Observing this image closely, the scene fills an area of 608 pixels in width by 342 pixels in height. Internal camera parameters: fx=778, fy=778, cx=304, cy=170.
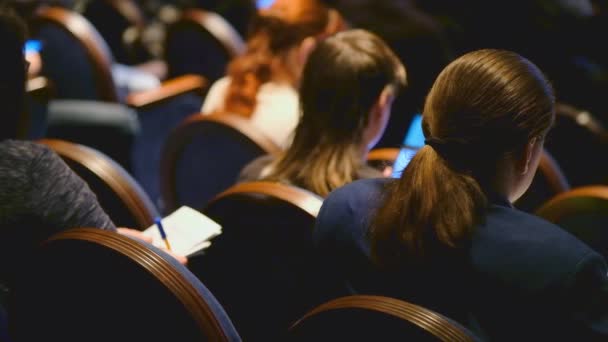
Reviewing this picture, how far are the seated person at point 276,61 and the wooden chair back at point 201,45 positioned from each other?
0.61 m

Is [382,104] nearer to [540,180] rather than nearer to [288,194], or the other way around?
[288,194]

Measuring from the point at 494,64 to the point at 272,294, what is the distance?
625 millimetres

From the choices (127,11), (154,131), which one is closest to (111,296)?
(154,131)

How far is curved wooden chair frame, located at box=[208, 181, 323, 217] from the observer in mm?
1380

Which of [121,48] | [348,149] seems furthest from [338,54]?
[121,48]

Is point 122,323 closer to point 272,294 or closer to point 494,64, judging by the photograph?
point 272,294

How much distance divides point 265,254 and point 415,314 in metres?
0.53

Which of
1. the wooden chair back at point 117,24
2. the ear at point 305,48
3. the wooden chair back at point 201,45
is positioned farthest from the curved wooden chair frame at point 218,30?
the ear at point 305,48

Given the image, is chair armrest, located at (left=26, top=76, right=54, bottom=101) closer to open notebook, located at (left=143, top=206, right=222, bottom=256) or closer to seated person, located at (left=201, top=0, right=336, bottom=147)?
seated person, located at (left=201, top=0, right=336, bottom=147)

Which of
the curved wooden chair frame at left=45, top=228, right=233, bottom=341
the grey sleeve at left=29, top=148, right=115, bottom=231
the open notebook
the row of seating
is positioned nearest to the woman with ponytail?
the row of seating

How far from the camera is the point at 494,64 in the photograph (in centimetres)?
113

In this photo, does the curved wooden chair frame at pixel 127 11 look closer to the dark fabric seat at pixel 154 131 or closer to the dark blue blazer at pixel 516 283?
the dark fabric seat at pixel 154 131

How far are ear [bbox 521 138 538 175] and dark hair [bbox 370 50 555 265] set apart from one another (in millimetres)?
12

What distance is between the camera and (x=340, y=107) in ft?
5.69
